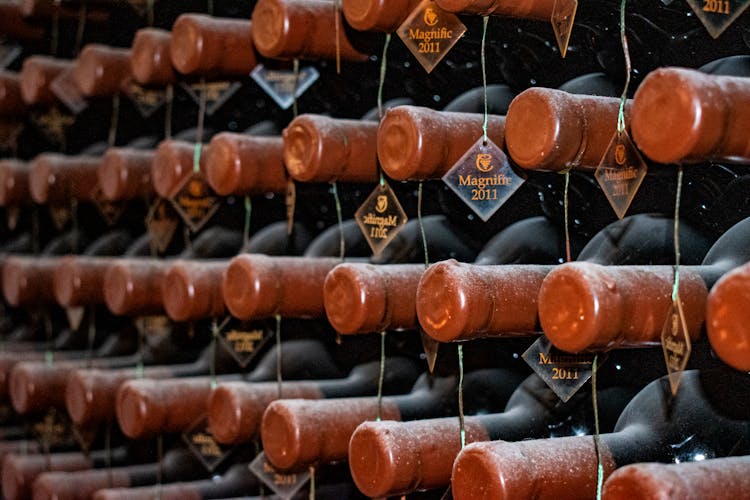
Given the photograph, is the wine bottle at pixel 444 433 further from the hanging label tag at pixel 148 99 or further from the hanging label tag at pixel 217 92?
the hanging label tag at pixel 148 99

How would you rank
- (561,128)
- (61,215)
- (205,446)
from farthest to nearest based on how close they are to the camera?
1. (61,215)
2. (205,446)
3. (561,128)

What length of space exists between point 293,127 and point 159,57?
0.95 feet

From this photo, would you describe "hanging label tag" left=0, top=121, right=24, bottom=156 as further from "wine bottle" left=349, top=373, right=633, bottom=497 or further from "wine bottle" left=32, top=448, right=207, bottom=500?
"wine bottle" left=349, top=373, right=633, bottom=497

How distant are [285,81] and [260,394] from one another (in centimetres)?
27

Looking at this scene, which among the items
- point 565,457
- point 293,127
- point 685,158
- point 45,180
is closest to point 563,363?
point 565,457

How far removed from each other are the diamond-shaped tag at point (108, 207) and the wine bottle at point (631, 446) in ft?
2.31

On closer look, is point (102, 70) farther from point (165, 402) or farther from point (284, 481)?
point (284, 481)

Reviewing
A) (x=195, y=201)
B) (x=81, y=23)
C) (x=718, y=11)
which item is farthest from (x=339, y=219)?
(x=81, y=23)

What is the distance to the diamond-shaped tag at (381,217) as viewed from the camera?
0.81 meters

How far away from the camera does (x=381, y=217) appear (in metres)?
0.82

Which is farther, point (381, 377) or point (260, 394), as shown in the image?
point (260, 394)

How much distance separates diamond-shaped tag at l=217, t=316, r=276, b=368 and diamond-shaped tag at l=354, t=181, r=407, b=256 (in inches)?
8.3

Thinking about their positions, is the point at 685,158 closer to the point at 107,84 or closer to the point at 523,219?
the point at 523,219

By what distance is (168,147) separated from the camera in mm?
1060
